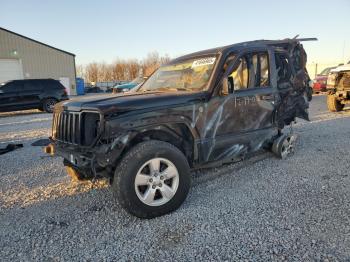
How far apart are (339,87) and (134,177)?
32.6ft

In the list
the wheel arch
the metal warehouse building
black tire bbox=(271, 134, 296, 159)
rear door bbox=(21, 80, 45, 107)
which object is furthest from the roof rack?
the metal warehouse building

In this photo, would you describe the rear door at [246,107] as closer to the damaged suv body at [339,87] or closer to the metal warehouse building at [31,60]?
the damaged suv body at [339,87]

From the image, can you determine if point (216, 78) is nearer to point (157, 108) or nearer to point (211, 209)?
point (157, 108)

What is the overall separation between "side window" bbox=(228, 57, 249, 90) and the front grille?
203 centimetres

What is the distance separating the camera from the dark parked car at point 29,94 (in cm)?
1427

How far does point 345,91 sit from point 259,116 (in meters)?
7.35

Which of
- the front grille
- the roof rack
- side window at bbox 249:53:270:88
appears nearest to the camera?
the front grille

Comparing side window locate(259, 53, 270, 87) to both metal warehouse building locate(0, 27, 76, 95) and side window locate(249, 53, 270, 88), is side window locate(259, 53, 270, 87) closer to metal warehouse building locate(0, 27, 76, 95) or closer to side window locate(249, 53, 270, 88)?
side window locate(249, 53, 270, 88)

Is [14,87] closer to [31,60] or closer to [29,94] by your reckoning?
[29,94]

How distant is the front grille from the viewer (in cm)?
332

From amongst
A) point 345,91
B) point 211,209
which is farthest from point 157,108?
point 345,91

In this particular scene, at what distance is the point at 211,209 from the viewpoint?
3.52 metres

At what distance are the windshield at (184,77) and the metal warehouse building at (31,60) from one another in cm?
2628

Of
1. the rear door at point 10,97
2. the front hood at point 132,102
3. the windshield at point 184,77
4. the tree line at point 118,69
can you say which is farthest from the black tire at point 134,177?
the tree line at point 118,69
